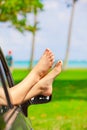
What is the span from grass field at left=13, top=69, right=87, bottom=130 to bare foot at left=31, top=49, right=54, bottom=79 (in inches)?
153

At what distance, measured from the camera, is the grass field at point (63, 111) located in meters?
9.41

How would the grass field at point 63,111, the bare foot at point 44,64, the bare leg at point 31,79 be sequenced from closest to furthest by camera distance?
the bare leg at point 31,79 < the bare foot at point 44,64 < the grass field at point 63,111

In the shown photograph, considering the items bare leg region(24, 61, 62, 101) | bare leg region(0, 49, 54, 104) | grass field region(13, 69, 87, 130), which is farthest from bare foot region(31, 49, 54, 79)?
grass field region(13, 69, 87, 130)

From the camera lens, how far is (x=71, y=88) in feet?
82.1

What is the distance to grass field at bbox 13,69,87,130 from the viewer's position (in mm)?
9406

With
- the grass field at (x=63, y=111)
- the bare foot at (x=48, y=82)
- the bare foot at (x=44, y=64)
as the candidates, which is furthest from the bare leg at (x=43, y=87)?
the grass field at (x=63, y=111)

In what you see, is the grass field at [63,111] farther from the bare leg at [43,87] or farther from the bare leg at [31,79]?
the bare leg at [43,87]

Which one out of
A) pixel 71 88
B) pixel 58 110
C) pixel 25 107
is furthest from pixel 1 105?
pixel 71 88

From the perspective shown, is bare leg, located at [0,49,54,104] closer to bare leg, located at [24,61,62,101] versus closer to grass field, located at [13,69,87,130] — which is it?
bare leg, located at [24,61,62,101]

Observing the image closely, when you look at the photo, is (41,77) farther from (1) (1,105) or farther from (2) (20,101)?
(1) (1,105)

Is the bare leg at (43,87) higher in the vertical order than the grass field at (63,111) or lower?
higher

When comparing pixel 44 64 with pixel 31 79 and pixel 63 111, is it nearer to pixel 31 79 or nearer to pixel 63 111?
pixel 31 79

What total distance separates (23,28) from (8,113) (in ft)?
75.2

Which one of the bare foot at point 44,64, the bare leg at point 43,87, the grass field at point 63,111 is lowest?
the grass field at point 63,111
